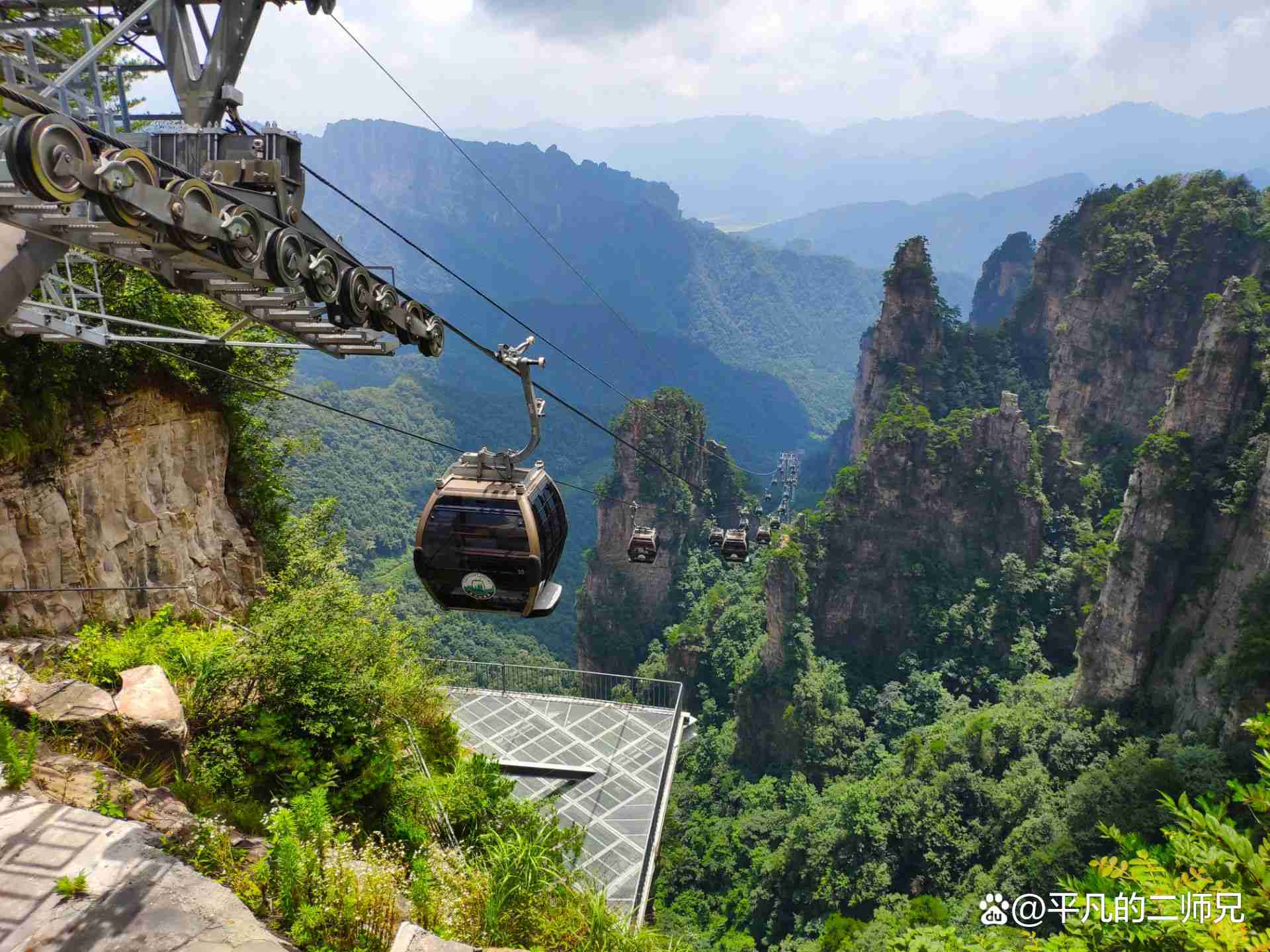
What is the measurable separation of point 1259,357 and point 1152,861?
91.7 ft

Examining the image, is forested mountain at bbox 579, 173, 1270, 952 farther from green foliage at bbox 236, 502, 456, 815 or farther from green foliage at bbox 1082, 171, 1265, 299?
green foliage at bbox 236, 502, 456, 815

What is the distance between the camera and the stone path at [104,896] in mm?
5379

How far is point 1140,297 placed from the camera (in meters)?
44.6

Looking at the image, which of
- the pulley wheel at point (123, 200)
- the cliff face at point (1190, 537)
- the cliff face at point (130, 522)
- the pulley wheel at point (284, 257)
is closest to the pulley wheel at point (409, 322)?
the pulley wheel at point (284, 257)

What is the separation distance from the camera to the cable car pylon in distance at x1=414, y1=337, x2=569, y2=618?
27.4 feet

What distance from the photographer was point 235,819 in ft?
23.5

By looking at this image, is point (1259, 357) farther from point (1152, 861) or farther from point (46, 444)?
point (46, 444)

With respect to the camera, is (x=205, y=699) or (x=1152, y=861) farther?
(x=205, y=699)

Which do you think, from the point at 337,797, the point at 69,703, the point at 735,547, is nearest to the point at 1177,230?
the point at 735,547

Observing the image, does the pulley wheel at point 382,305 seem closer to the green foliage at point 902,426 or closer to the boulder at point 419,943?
the boulder at point 419,943

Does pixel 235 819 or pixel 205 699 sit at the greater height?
pixel 205 699

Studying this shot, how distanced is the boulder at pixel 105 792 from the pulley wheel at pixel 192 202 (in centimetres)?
479

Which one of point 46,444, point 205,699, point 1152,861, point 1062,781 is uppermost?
point 46,444

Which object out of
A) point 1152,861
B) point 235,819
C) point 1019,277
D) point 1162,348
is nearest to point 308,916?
point 235,819
